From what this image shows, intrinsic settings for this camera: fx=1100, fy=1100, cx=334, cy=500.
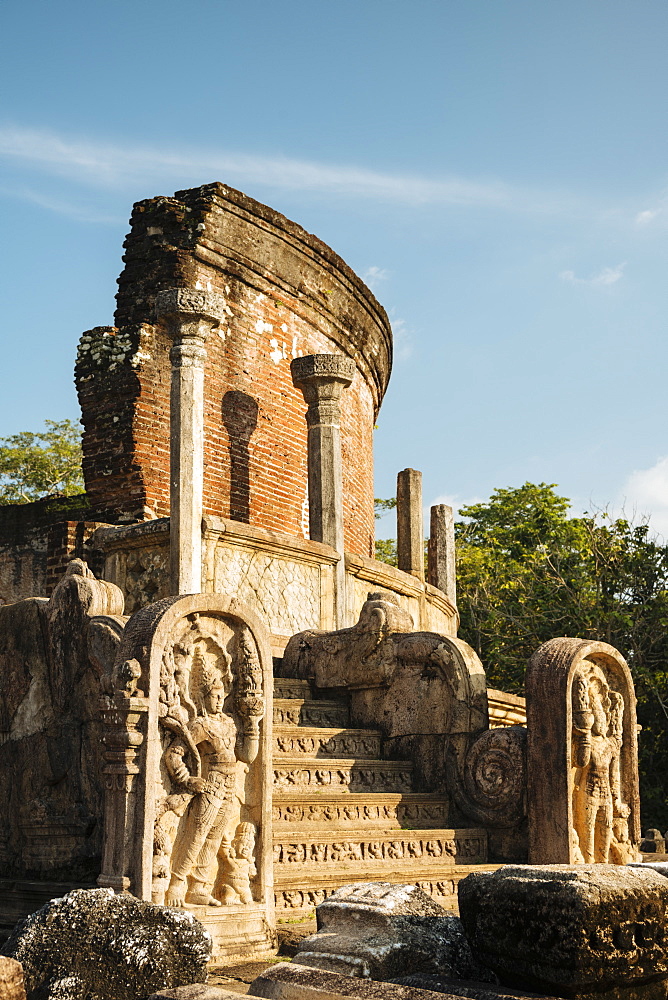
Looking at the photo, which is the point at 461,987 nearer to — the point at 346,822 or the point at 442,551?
the point at 346,822

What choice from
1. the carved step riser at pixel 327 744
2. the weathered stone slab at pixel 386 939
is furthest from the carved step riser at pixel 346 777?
the weathered stone slab at pixel 386 939

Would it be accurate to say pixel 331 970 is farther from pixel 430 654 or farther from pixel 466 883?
pixel 430 654

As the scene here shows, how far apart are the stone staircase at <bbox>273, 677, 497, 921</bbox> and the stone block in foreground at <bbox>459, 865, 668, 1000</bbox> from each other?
2.29m

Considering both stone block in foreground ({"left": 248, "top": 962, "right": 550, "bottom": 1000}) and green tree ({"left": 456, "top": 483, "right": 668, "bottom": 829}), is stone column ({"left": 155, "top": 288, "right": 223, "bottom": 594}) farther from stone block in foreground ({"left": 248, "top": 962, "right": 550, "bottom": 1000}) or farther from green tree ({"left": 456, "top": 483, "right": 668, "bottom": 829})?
green tree ({"left": 456, "top": 483, "right": 668, "bottom": 829})

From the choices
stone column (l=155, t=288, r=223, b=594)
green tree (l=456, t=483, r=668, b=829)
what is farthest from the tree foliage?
stone column (l=155, t=288, r=223, b=594)

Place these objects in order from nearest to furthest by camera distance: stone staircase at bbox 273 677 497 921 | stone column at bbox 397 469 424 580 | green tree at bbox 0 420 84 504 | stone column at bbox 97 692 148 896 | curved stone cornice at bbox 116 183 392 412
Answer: stone column at bbox 97 692 148 896
stone staircase at bbox 273 677 497 921
curved stone cornice at bbox 116 183 392 412
stone column at bbox 397 469 424 580
green tree at bbox 0 420 84 504

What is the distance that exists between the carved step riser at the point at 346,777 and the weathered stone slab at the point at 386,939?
103 inches

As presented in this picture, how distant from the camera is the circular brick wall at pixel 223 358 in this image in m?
12.8

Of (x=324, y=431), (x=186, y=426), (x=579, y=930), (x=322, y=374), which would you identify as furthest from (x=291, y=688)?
(x=579, y=930)

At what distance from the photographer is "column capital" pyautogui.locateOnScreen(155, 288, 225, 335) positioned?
35.4 feet

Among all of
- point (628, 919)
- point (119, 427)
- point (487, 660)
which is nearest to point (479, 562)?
point (487, 660)

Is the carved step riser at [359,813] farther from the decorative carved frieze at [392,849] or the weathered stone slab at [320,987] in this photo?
the weathered stone slab at [320,987]

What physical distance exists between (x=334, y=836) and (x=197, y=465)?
4634 mm

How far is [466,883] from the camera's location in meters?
4.36
